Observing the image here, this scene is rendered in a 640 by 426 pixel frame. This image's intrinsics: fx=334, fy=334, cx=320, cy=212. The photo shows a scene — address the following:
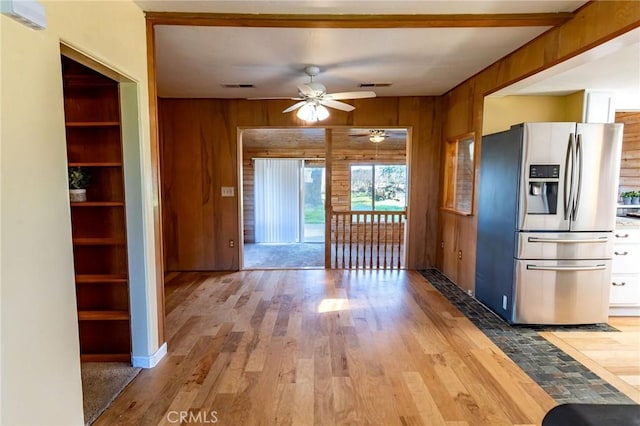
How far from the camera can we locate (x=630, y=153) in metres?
4.17

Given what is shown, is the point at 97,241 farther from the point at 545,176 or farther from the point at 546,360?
the point at 545,176

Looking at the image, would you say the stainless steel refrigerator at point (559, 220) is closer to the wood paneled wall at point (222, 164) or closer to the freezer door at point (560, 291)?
the freezer door at point (560, 291)

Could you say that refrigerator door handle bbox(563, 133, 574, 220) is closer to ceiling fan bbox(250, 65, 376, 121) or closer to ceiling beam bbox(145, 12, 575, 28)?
ceiling beam bbox(145, 12, 575, 28)

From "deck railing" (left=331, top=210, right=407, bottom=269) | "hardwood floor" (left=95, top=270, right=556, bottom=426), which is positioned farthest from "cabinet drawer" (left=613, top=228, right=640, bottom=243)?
"deck railing" (left=331, top=210, right=407, bottom=269)

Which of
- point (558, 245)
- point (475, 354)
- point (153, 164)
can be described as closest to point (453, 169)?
point (558, 245)

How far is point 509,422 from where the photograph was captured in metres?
1.84

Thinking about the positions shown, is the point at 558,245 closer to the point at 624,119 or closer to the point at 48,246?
the point at 624,119

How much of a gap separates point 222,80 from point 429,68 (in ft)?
7.53

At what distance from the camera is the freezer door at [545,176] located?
2.86 meters

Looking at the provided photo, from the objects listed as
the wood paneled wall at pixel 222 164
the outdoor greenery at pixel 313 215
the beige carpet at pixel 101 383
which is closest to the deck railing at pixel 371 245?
the wood paneled wall at pixel 222 164

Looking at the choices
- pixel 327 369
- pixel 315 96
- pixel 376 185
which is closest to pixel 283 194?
pixel 376 185

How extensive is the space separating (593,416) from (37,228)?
2221 millimetres

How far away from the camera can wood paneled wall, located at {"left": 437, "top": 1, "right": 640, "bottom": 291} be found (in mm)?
2014

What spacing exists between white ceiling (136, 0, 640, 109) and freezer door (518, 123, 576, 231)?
49cm
